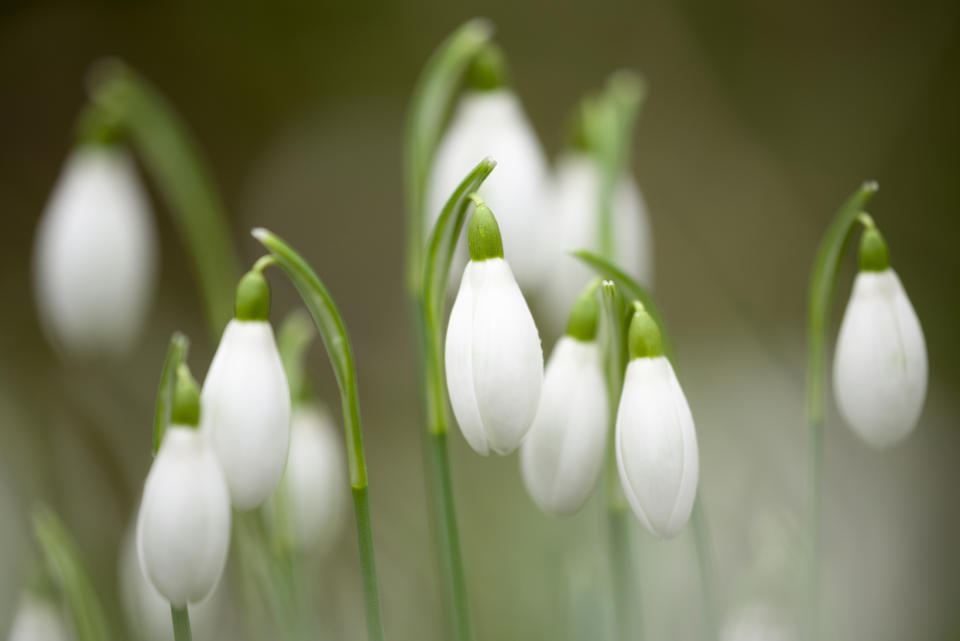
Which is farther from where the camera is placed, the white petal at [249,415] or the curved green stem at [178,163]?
the curved green stem at [178,163]

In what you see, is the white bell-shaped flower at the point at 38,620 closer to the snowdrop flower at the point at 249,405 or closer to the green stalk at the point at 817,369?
the snowdrop flower at the point at 249,405

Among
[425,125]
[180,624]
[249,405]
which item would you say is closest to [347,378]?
[249,405]

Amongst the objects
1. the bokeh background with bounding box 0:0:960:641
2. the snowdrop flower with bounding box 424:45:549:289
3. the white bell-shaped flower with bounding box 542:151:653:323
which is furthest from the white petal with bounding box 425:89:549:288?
the bokeh background with bounding box 0:0:960:641

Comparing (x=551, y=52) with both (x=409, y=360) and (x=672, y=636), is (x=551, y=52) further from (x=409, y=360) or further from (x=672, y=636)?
(x=672, y=636)

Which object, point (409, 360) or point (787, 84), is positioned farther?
point (787, 84)

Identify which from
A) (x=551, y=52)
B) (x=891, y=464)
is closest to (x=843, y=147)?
(x=551, y=52)

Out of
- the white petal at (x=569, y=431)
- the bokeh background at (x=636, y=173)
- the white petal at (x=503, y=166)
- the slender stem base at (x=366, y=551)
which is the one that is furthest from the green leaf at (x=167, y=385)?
the bokeh background at (x=636, y=173)

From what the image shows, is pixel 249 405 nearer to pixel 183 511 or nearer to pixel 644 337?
pixel 183 511
